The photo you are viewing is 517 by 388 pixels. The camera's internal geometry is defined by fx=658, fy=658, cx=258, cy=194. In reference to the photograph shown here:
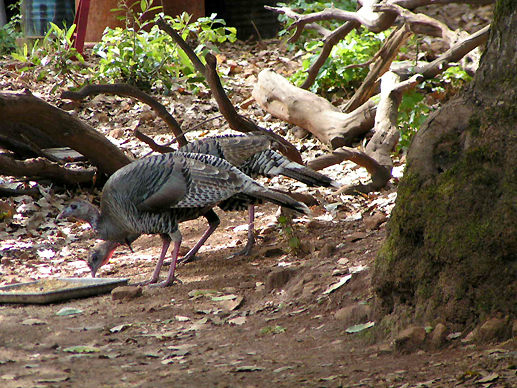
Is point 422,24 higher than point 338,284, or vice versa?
point 422,24

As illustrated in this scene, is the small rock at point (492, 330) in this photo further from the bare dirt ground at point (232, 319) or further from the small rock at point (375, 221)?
the small rock at point (375, 221)

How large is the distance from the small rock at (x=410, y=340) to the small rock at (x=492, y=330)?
262 millimetres

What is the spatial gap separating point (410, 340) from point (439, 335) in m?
0.13

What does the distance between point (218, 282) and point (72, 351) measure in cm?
155

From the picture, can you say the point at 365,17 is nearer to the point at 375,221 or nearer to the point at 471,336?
the point at 375,221

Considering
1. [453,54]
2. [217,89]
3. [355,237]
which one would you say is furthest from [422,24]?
[355,237]

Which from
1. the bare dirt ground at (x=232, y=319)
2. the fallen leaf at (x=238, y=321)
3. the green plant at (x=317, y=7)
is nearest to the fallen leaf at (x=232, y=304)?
the bare dirt ground at (x=232, y=319)

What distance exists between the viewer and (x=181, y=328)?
3.99 m

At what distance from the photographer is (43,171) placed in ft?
24.7

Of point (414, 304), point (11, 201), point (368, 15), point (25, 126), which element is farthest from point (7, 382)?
point (368, 15)

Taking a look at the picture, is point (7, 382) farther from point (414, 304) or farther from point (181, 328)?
point (414, 304)

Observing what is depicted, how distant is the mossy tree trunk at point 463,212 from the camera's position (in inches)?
119

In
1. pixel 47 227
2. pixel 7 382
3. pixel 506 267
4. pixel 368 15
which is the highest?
pixel 368 15

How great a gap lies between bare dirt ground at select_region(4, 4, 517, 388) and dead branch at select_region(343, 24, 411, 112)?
7.40 ft
